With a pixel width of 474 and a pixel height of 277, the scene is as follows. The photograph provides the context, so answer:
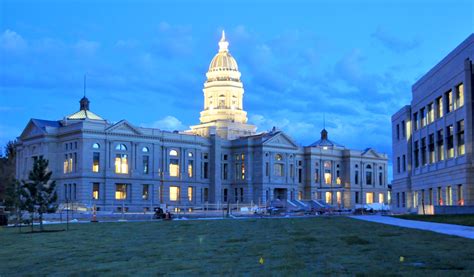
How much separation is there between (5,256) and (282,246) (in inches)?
392

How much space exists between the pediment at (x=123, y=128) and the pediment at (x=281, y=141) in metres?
27.5

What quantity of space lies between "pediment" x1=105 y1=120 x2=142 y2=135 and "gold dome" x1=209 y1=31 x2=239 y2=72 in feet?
130

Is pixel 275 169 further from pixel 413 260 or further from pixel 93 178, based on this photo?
pixel 413 260

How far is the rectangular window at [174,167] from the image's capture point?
121912mm

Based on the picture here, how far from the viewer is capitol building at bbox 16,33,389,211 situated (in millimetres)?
109312

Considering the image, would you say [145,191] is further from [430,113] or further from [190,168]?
[430,113]

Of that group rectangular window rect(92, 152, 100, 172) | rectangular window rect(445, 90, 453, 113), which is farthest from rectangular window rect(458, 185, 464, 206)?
rectangular window rect(92, 152, 100, 172)

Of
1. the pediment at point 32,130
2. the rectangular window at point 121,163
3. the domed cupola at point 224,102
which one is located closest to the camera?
the rectangular window at point 121,163

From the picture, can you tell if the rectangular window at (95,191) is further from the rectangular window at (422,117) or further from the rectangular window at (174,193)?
the rectangular window at (422,117)

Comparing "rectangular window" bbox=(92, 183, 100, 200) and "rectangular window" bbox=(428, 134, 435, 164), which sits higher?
"rectangular window" bbox=(428, 134, 435, 164)

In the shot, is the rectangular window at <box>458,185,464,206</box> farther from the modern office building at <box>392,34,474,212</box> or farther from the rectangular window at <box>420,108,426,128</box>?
the rectangular window at <box>420,108,426,128</box>

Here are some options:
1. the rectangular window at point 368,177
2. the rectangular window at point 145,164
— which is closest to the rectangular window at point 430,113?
the rectangular window at point 145,164

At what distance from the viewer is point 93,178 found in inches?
4232

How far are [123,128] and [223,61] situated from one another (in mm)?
43880
